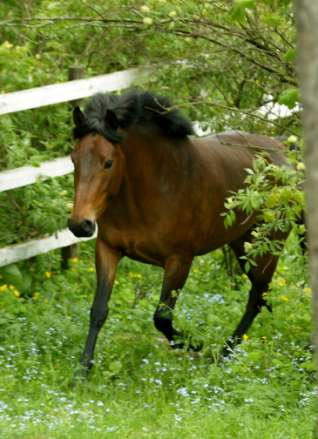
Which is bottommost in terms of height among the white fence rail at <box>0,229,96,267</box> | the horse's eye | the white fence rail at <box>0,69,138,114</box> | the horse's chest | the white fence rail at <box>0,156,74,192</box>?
the white fence rail at <box>0,229,96,267</box>

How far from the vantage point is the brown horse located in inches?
280

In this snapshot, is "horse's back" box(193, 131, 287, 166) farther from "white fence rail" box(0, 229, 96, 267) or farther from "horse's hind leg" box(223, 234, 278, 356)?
"white fence rail" box(0, 229, 96, 267)

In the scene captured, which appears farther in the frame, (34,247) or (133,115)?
(34,247)

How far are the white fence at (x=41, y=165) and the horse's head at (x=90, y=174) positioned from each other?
1673 mm

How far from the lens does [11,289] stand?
8789 mm

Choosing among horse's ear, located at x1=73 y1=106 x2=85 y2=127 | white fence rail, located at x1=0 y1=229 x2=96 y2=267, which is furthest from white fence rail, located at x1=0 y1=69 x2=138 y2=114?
horse's ear, located at x1=73 y1=106 x2=85 y2=127

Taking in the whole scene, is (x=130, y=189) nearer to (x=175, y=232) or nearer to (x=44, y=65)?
(x=175, y=232)

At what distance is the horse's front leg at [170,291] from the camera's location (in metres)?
7.57

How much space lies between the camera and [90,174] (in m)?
7.02

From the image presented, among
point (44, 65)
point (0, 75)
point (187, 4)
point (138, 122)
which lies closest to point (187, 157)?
point (138, 122)

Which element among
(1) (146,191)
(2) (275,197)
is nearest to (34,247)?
(1) (146,191)

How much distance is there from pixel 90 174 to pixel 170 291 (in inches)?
44.4

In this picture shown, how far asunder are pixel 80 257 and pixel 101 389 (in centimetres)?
356

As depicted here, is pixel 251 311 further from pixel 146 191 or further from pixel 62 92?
pixel 62 92
